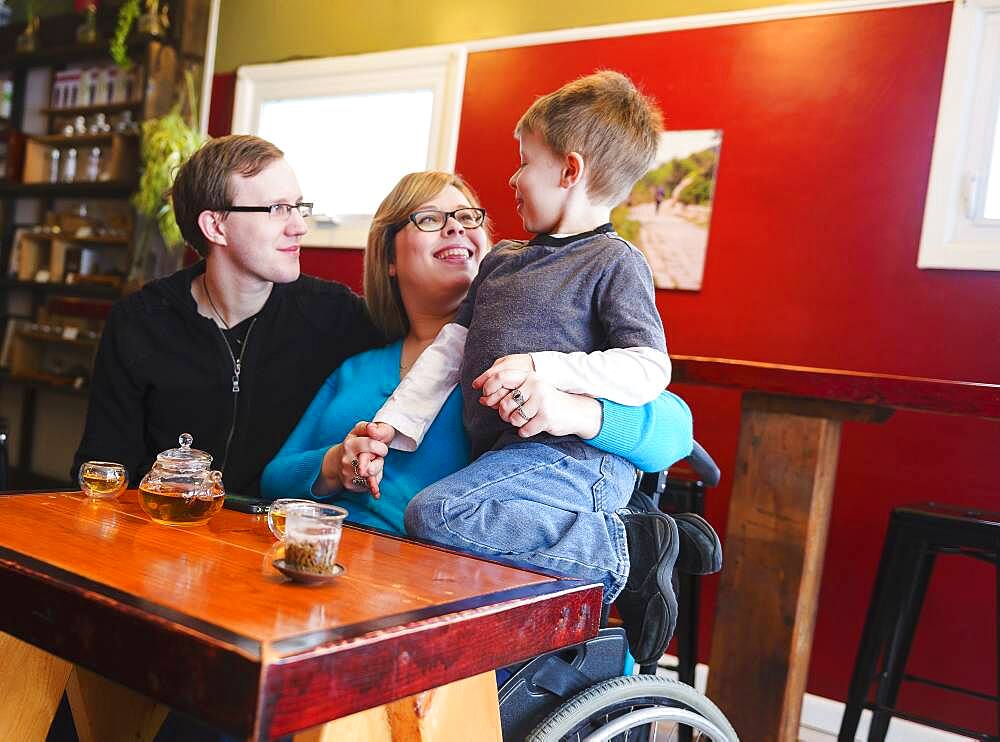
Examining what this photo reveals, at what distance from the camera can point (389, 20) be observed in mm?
4938

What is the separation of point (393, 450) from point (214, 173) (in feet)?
2.57

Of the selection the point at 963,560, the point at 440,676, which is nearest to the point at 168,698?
the point at 440,676

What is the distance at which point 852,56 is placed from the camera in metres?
3.59

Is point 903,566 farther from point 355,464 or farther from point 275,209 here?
point 275,209

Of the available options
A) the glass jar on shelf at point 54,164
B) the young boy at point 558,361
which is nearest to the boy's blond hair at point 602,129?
the young boy at point 558,361

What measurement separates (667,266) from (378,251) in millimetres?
2009

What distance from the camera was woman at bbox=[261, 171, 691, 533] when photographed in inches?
63.7

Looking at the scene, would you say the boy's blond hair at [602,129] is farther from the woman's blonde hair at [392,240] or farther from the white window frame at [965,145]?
the white window frame at [965,145]

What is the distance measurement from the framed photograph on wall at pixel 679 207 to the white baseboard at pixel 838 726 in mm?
1508

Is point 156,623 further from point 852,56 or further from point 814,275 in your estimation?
point 852,56

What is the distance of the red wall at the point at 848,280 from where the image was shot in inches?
129

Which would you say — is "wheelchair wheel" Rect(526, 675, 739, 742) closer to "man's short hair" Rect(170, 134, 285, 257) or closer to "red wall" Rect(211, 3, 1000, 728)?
"man's short hair" Rect(170, 134, 285, 257)

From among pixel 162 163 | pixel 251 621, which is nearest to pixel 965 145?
pixel 251 621

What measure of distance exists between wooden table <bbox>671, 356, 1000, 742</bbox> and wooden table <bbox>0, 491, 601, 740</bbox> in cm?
92
